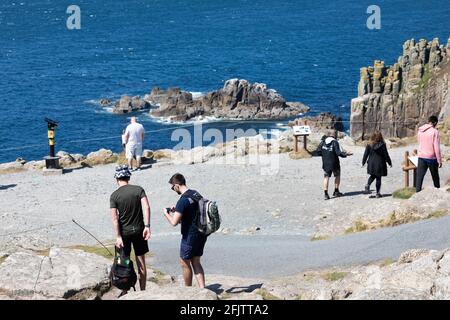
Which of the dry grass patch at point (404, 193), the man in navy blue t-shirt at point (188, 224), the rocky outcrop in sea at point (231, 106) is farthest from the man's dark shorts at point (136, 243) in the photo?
the rocky outcrop in sea at point (231, 106)

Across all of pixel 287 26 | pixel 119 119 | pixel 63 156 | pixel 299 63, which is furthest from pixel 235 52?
pixel 63 156

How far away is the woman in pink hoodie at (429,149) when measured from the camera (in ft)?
61.0

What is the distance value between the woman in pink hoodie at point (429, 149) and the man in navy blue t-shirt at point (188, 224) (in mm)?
7824

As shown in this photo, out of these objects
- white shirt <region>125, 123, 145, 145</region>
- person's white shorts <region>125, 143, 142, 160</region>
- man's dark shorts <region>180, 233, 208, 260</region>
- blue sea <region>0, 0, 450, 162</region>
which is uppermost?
blue sea <region>0, 0, 450, 162</region>

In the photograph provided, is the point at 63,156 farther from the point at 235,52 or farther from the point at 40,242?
the point at 235,52

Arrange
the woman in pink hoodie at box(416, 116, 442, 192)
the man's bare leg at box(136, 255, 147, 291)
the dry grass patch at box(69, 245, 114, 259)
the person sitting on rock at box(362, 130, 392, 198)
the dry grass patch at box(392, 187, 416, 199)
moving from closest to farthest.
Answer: the man's bare leg at box(136, 255, 147, 291) → the dry grass patch at box(69, 245, 114, 259) → the woman in pink hoodie at box(416, 116, 442, 192) → the dry grass patch at box(392, 187, 416, 199) → the person sitting on rock at box(362, 130, 392, 198)

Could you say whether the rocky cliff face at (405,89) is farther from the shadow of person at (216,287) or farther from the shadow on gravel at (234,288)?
the shadow of person at (216,287)

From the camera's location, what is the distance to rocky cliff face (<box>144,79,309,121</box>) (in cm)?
8262

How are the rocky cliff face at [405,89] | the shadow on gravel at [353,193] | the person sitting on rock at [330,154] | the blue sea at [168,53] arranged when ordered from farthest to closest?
the blue sea at [168,53] < the rocky cliff face at [405,89] < the shadow on gravel at [353,193] < the person sitting on rock at [330,154]

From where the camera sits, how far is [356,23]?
150125 mm

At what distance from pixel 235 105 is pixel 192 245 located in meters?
71.9

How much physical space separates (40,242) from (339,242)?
246 inches

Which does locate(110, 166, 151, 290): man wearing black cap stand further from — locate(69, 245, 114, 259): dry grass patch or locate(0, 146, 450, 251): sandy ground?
locate(0, 146, 450, 251): sandy ground

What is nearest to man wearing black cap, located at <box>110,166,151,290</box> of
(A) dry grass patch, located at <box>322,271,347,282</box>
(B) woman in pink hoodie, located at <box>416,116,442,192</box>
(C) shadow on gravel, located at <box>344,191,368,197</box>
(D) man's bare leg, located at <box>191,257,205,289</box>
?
(D) man's bare leg, located at <box>191,257,205,289</box>
